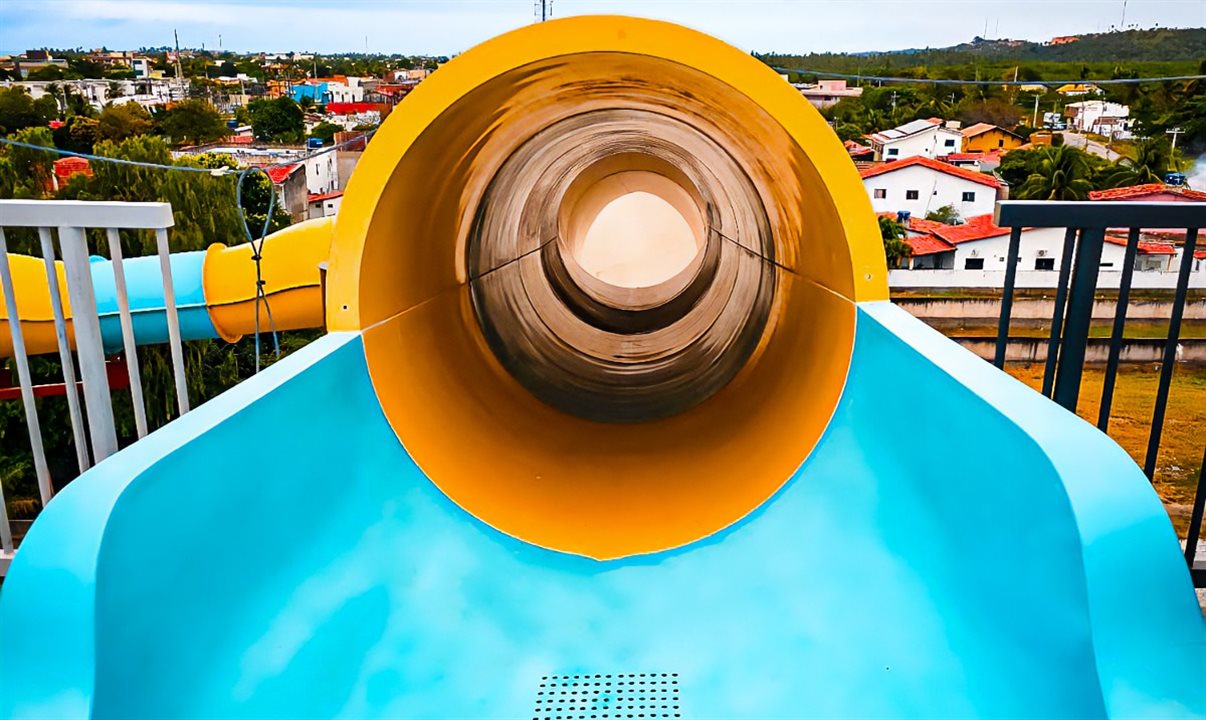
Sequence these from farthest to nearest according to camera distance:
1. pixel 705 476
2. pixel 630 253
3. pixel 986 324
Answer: pixel 986 324 < pixel 630 253 < pixel 705 476

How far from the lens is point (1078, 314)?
8.66ft

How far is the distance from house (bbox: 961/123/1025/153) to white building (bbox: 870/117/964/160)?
2.47m

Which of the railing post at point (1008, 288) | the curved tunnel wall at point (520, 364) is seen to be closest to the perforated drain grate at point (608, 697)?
the curved tunnel wall at point (520, 364)

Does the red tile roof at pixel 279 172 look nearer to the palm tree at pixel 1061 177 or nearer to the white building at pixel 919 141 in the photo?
the palm tree at pixel 1061 177

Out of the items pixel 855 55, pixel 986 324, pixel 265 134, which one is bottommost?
pixel 986 324

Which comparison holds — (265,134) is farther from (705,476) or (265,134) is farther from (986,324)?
(705,476)

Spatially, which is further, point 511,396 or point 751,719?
point 511,396

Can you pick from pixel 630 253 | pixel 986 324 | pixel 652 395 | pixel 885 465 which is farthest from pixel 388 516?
pixel 986 324

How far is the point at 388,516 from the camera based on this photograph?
7.57 ft

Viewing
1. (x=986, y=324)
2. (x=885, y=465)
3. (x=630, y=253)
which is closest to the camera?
(x=885, y=465)

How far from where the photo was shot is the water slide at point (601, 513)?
1334mm

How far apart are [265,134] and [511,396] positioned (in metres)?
75.9

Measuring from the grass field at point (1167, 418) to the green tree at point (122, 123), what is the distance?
53.7 metres

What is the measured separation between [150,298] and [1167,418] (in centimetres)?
2869
